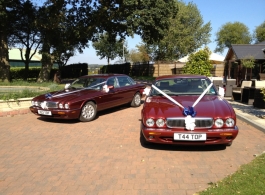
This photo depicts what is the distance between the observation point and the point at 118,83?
9148 millimetres

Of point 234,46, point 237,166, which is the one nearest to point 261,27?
point 234,46

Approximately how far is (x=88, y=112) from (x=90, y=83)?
138cm

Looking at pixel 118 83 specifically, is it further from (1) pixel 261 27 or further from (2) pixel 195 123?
(1) pixel 261 27

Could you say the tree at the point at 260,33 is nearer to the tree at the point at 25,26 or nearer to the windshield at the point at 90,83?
the tree at the point at 25,26

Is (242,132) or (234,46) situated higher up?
(234,46)

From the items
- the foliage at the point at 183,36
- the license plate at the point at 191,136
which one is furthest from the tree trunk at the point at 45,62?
the foliage at the point at 183,36

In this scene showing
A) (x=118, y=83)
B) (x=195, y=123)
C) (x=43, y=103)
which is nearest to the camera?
(x=195, y=123)

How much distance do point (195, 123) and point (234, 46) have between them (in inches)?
838

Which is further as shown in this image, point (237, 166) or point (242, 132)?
point (242, 132)

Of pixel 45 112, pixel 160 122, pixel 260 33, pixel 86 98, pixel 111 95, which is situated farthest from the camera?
pixel 260 33

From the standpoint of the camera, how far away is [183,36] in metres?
43.2

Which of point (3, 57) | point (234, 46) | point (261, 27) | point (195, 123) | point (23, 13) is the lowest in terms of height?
point (195, 123)

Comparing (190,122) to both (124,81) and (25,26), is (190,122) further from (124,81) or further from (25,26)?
(25,26)

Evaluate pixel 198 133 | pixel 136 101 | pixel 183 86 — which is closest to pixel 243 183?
→ pixel 198 133
